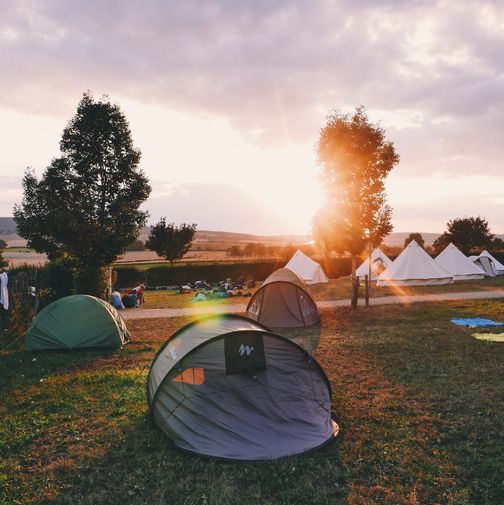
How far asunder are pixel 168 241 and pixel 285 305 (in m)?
34.5

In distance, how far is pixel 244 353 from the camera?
6.37 meters

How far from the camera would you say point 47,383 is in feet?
29.2

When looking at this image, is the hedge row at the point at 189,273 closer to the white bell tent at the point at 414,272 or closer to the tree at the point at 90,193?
the tree at the point at 90,193

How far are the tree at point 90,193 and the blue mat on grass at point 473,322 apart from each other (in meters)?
19.6

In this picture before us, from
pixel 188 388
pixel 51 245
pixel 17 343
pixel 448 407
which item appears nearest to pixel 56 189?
pixel 51 245

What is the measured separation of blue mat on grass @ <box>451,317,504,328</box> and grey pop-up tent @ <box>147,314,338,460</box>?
9.80 meters

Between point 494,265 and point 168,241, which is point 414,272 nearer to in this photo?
point 494,265

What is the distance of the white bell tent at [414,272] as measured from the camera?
1144 inches

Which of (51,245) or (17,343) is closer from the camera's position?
(17,343)

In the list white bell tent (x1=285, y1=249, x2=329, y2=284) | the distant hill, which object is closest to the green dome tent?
white bell tent (x1=285, y1=249, x2=329, y2=284)

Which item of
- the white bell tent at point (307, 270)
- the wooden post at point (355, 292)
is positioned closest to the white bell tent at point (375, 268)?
the white bell tent at point (307, 270)

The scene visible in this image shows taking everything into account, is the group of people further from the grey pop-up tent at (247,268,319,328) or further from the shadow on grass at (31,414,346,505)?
the shadow on grass at (31,414,346,505)

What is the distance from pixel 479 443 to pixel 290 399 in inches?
106

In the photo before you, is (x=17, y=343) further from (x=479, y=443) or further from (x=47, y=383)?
(x=479, y=443)
